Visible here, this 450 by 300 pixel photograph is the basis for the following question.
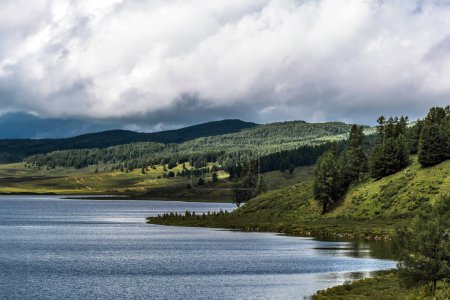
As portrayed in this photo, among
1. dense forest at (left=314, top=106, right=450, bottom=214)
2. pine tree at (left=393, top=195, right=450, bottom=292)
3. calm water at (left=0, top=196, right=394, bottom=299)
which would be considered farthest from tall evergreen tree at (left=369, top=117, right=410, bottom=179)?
pine tree at (left=393, top=195, right=450, bottom=292)

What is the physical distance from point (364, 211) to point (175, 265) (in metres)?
79.6

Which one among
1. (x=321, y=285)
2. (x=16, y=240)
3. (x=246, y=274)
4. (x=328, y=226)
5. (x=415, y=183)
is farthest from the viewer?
(x=415, y=183)

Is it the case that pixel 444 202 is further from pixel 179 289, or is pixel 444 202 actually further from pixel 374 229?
pixel 374 229

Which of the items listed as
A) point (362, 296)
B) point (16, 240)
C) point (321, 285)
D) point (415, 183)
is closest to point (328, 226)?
point (415, 183)

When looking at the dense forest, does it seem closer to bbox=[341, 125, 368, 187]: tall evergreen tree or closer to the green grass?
bbox=[341, 125, 368, 187]: tall evergreen tree

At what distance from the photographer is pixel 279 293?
68688 millimetres

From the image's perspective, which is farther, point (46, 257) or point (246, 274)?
point (46, 257)

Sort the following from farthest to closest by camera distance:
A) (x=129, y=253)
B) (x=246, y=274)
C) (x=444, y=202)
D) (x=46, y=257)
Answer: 1. (x=129, y=253)
2. (x=46, y=257)
3. (x=246, y=274)
4. (x=444, y=202)

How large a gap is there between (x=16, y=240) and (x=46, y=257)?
33.3 metres

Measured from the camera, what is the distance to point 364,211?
161500 millimetres

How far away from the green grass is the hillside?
63.4 meters

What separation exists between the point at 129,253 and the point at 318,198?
7653 centimetres

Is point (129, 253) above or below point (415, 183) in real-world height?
below

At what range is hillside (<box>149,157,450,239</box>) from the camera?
14800cm
